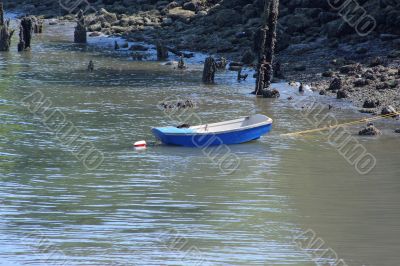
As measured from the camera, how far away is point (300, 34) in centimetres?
5456

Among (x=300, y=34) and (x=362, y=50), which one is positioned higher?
(x=300, y=34)

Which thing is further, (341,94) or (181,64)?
(181,64)

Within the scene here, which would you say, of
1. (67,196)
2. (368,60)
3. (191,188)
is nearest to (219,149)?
(191,188)

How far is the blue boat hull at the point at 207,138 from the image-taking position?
2983cm

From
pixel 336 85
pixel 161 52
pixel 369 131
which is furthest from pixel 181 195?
pixel 161 52

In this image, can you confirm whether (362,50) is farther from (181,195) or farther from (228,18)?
(181,195)

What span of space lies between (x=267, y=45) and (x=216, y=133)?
1265 centimetres

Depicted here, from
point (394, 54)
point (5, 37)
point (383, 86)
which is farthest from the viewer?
point (5, 37)

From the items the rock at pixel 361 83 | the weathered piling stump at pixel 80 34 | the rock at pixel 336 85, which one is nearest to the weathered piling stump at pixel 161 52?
the weathered piling stump at pixel 80 34

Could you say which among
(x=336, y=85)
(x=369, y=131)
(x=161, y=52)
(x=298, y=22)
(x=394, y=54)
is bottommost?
(x=369, y=131)

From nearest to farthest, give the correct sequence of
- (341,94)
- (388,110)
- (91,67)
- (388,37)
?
(388,110) < (341,94) < (388,37) < (91,67)

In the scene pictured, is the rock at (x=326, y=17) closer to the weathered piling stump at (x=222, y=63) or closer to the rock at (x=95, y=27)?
the weathered piling stump at (x=222, y=63)

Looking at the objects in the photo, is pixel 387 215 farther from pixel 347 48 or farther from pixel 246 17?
pixel 246 17

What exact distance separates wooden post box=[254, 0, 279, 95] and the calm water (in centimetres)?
212
